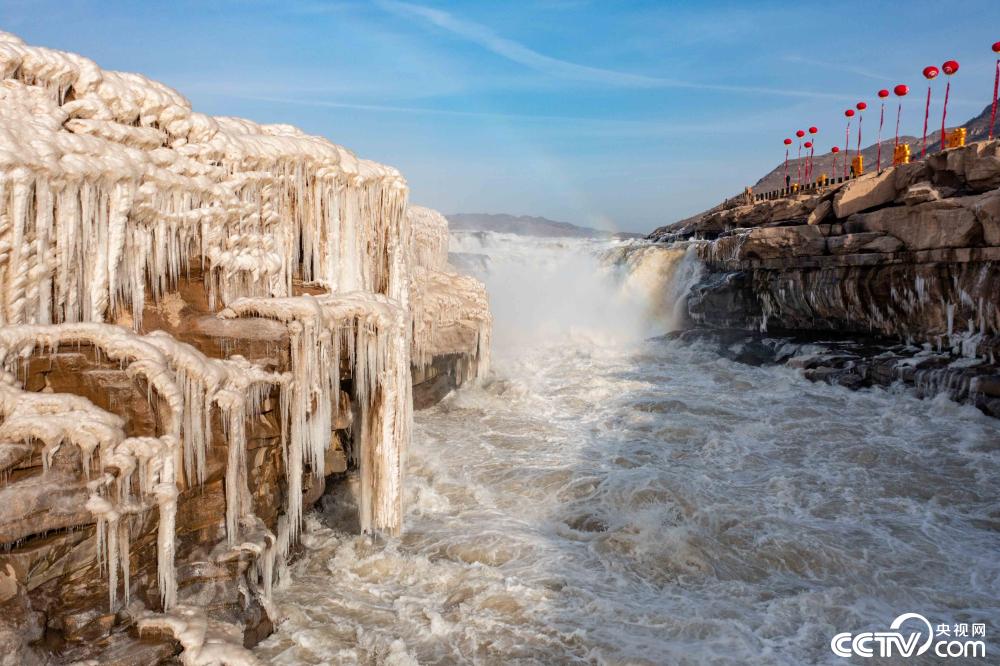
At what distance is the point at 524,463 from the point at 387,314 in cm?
484

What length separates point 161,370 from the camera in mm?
5281

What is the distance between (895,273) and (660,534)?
1262 centimetres

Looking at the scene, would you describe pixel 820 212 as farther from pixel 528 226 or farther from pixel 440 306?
pixel 528 226

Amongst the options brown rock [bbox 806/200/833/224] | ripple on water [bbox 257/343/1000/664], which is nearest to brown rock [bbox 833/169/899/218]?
brown rock [bbox 806/200/833/224]

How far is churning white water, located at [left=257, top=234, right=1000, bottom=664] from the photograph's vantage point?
21.1 feet

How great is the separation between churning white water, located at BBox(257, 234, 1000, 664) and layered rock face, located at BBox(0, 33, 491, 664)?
0.96 m

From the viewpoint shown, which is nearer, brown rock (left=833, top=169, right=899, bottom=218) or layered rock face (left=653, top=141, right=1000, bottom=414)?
layered rock face (left=653, top=141, right=1000, bottom=414)

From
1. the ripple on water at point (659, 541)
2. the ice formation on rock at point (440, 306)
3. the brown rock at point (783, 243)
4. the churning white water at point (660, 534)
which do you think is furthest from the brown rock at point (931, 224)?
the ice formation on rock at point (440, 306)

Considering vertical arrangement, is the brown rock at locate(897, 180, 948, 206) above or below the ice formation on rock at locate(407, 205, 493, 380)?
above

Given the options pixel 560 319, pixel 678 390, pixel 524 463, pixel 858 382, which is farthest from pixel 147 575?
pixel 560 319

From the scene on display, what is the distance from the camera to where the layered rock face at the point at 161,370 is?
4.70 meters

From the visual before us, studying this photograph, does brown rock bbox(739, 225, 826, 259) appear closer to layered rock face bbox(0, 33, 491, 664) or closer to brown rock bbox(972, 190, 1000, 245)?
brown rock bbox(972, 190, 1000, 245)

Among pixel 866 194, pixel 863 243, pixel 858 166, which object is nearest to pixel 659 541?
pixel 863 243

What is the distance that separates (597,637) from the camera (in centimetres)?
641
